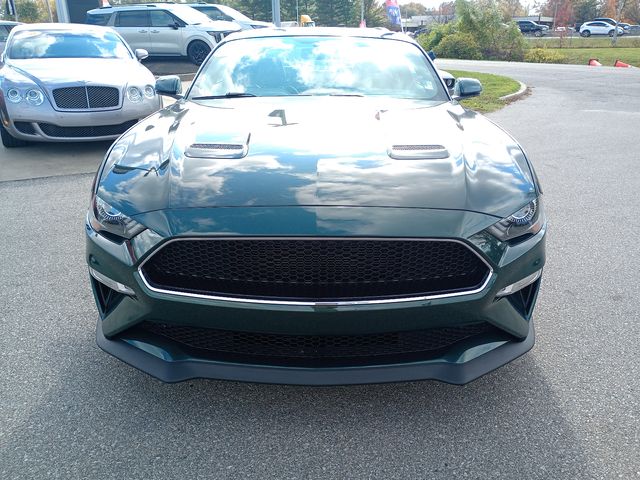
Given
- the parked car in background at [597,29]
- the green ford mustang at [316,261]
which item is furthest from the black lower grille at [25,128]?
the parked car in background at [597,29]

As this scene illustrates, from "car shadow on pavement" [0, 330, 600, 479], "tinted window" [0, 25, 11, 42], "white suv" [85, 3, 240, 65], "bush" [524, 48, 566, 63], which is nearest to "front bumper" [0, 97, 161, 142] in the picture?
"car shadow on pavement" [0, 330, 600, 479]

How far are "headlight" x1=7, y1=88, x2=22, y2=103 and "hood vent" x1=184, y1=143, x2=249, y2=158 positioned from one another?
16.9ft

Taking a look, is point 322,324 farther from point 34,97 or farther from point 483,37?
point 483,37

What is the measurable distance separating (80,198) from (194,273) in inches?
148

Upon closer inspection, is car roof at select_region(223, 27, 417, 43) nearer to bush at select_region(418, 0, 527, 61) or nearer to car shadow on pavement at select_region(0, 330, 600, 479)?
car shadow on pavement at select_region(0, 330, 600, 479)

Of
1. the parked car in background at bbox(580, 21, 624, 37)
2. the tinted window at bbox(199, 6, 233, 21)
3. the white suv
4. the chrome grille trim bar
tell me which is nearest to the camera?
the chrome grille trim bar

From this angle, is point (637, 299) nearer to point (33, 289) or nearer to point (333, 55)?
point (333, 55)

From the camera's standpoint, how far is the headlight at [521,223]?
224 cm

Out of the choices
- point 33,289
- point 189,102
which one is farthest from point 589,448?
point 33,289

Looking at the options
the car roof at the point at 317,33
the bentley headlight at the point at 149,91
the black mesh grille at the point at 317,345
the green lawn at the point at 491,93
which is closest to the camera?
the black mesh grille at the point at 317,345

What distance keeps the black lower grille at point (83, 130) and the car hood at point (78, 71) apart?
0.50 m

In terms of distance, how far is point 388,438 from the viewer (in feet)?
7.47

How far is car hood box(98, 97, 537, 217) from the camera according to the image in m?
2.27

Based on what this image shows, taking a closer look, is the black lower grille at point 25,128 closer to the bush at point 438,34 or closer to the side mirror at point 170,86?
the side mirror at point 170,86
